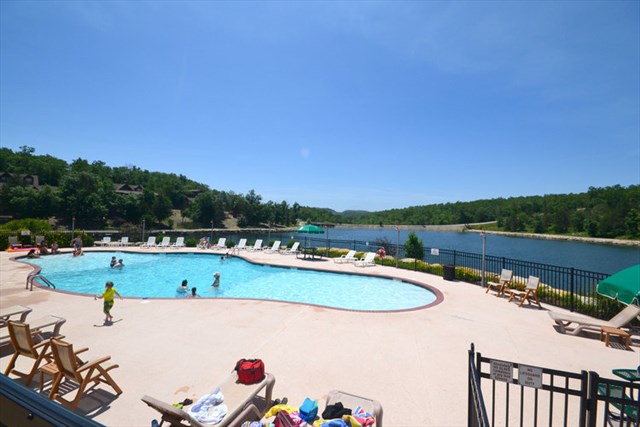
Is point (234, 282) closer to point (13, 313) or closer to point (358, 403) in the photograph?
point (13, 313)

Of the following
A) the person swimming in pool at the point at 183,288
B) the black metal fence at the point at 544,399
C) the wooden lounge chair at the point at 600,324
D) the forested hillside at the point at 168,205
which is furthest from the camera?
the forested hillside at the point at 168,205

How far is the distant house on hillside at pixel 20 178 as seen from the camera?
5688cm

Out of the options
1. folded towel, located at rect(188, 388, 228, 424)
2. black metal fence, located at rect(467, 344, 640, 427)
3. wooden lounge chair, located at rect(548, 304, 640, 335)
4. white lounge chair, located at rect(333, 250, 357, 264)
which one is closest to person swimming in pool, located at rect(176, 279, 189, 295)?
white lounge chair, located at rect(333, 250, 357, 264)

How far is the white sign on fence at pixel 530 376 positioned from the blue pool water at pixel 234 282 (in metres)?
8.10

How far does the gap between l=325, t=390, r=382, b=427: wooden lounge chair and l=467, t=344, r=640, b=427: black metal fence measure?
1060 millimetres

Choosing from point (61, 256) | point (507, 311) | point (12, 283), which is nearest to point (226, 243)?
point (61, 256)

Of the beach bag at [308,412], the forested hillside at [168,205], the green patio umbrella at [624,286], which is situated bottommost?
the beach bag at [308,412]

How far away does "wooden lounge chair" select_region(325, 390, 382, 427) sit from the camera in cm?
382

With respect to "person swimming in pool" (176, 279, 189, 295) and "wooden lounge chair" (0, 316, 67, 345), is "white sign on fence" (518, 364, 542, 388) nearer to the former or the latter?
"wooden lounge chair" (0, 316, 67, 345)

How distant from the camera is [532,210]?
92.3m

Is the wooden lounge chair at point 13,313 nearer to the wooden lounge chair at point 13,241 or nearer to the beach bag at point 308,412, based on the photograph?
the beach bag at point 308,412

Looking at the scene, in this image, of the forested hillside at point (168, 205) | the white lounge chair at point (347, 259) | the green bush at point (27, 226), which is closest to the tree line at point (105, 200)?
the forested hillside at point (168, 205)

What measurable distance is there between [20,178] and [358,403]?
267ft

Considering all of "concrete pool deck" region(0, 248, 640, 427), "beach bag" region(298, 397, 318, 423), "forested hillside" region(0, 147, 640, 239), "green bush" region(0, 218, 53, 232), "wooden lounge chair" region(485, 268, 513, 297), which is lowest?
"concrete pool deck" region(0, 248, 640, 427)
